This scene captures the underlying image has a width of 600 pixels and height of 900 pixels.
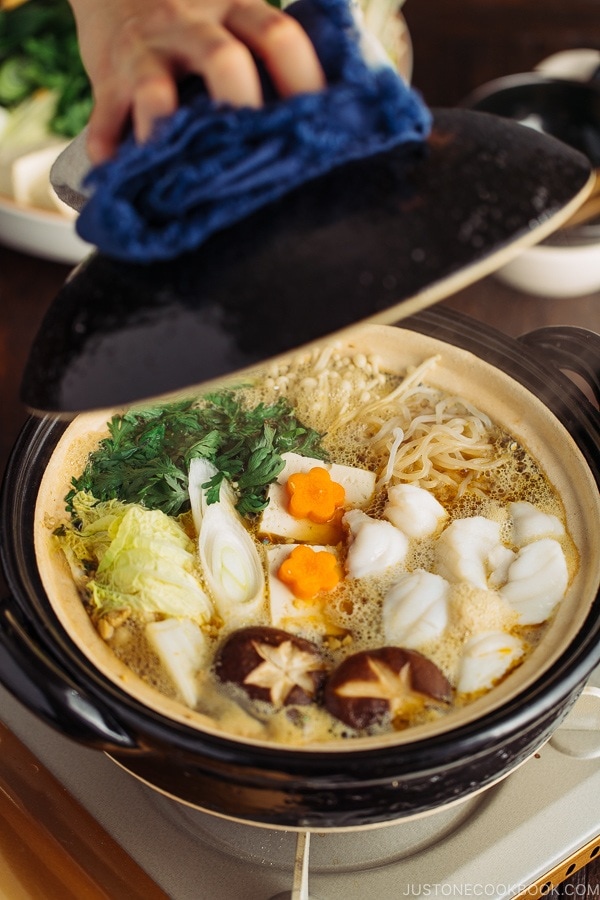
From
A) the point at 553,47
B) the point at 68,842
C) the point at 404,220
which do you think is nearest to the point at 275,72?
the point at 404,220

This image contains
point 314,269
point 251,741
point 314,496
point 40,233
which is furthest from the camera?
point 40,233

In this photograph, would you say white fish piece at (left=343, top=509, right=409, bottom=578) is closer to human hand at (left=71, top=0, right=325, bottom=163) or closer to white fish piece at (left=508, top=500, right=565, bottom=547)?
white fish piece at (left=508, top=500, right=565, bottom=547)

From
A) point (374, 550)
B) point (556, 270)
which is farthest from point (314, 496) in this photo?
point (556, 270)

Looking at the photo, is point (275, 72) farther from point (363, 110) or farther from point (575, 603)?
point (575, 603)

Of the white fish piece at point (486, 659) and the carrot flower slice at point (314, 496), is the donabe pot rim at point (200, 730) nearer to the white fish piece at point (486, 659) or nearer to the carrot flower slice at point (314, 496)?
the white fish piece at point (486, 659)

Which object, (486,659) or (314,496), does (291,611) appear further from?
(486,659)

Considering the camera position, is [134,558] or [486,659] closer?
[486,659]

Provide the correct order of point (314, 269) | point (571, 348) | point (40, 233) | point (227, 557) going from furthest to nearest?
point (40, 233) → point (571, 348) → point (227, 557) → point (314, 269)
